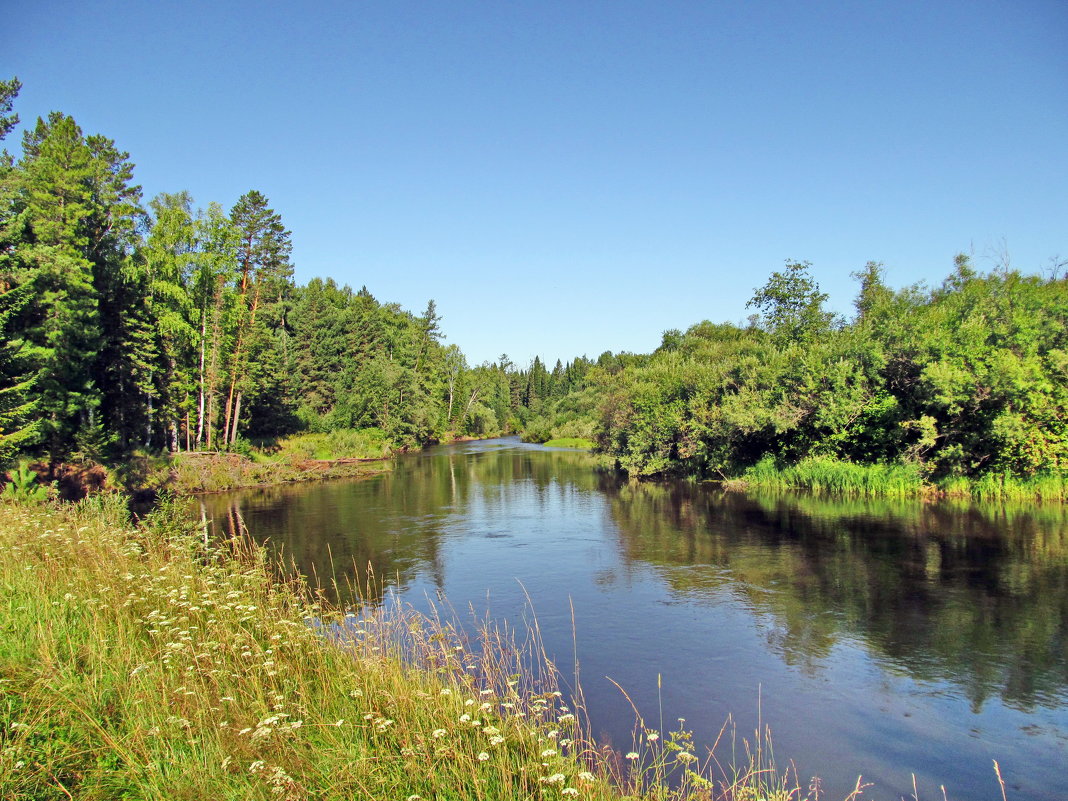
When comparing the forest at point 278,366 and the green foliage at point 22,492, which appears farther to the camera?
the forest at point 278,366

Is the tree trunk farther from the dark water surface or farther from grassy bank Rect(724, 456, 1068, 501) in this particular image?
grassy bank Rect(724, 456, 1068, 501)

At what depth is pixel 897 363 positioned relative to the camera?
26.6m

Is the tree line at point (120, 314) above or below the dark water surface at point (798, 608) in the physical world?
above

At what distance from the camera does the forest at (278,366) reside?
23.3 meters

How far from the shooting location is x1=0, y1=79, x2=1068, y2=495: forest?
76.3 feet

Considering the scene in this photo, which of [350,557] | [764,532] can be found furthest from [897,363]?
[350,557]

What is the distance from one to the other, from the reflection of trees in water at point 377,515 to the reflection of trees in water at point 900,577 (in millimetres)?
7487

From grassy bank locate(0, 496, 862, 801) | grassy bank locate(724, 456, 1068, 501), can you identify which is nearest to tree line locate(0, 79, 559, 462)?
grassy bank locate(0, 496, 862, 801)

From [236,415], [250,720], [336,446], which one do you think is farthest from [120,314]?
[250,720]

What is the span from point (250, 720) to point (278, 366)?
52.2 meters

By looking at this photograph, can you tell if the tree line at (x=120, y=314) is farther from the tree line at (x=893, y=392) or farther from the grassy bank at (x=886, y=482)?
the grassy bank at (x=886, y=482)

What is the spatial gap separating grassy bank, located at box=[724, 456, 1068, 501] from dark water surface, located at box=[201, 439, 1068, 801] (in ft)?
5.94

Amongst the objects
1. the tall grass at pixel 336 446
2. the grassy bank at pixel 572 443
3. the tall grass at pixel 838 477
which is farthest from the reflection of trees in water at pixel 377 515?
the grassy bank at pixel 572 443

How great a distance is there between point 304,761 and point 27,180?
→ 106ft
